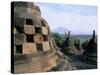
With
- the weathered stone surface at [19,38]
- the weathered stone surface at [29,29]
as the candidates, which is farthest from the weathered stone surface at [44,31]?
the weathered stone surface at [19,38]

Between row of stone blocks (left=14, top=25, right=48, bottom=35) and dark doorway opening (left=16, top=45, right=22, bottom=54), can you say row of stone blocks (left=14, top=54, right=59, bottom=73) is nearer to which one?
dark doorway opening (left=16, top=45, right=22, bottom=54)

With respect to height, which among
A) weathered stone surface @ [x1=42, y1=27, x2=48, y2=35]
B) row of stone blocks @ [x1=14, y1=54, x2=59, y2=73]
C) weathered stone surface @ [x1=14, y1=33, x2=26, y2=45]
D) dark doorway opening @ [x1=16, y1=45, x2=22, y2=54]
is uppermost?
weathered stone surface @ [x1=42, y1=27, x2=48, y2=35]

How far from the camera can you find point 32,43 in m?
2.16

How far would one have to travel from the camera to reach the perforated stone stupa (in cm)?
209

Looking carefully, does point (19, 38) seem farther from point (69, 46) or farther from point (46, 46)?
point (69, 46)

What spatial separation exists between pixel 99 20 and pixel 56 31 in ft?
1.88

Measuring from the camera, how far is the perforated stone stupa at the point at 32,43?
209cm

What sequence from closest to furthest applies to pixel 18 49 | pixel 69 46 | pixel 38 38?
1. pixel 18 49
2. pixel 38 38
3. pixel 69 46

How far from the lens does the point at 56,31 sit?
229 cm

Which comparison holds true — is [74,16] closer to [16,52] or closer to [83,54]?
[83,54]

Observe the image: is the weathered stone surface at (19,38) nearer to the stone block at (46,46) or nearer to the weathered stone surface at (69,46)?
the stone block at (46,46)

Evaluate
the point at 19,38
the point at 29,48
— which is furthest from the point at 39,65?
the point at 19,38

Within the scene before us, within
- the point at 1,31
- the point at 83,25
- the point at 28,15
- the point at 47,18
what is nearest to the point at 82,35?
the point at 83,25

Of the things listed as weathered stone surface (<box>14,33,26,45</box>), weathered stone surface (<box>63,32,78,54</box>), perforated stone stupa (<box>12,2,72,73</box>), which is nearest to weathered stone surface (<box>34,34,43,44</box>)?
perforated stone stupa (<box>12,2,72,73</box>)
